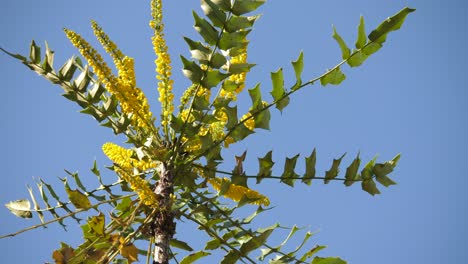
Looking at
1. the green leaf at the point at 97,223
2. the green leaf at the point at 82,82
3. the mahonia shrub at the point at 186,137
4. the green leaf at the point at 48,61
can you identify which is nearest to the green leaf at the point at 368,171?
the mahonia shrub at the point at 186,137

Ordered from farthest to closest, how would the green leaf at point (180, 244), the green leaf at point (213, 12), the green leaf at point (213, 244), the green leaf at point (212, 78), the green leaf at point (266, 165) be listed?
the green leaf at point (180, 244)
the green leaf at point (213, 244)
the green leaf at point (266, 165)
the green leaf at point (212, 78)
the green leaf at point (213, 12)

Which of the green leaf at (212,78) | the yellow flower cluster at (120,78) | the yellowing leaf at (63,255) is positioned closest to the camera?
the yellowing leaf at (63,255)

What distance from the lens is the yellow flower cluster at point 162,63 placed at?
3035mm

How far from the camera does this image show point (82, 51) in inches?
112

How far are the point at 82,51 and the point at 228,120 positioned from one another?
83 cm

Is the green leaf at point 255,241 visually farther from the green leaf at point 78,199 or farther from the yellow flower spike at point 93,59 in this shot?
the yellow flower spike at point 93,59

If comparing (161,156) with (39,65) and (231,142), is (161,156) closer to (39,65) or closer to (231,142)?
(231,142)

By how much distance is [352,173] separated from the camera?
3100 millimetres

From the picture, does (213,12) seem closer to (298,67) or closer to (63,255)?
(298,67)

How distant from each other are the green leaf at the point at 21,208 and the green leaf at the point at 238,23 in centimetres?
163

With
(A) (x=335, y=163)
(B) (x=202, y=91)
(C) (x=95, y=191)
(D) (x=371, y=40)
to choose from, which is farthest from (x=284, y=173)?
(C) (x=95, y=191)

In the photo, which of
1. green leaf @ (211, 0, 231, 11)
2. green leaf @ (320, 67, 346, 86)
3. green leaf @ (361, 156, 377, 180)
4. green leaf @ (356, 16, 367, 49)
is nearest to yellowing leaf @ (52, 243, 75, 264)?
green leaf @ (211, 0, 231, 11)

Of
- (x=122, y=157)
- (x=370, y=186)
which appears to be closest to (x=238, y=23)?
(x=122, y=157)

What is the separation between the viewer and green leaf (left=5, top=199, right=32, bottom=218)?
3297mm
